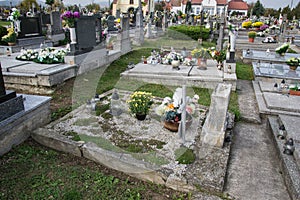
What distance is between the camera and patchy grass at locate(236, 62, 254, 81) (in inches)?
383

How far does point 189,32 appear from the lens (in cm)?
1967

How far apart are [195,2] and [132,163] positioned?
64.7 m

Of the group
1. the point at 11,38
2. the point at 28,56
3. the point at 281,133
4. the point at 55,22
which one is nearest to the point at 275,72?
the point at 281,133

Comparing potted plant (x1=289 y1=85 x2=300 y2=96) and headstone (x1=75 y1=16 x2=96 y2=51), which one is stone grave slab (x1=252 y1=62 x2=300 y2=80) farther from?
headstone (x1=75 y1=16 x2=96 y2=51)

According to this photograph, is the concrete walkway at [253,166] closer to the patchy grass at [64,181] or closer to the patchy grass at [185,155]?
the patchy grass at [185,155]

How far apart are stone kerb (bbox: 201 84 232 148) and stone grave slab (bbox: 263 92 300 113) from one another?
2565mm

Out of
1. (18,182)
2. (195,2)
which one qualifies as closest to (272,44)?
(18,182)

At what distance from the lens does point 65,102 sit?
6445mm

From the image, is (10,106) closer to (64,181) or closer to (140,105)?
(64,181)

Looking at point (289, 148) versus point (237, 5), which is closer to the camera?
point (289, 148)

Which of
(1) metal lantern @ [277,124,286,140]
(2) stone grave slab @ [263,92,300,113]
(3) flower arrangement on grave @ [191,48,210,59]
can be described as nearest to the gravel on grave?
(1) metal lantern @ [277,124,286,140]

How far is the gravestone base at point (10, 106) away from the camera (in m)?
4.13

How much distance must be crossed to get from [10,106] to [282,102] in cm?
636

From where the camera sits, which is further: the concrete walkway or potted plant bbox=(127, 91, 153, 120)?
potted plant bbox=(127, 91, 153, 120)
